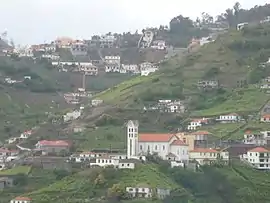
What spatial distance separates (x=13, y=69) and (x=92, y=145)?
3073 cm

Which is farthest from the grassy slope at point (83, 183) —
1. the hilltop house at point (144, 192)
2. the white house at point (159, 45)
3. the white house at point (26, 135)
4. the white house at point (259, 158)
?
the white house at point (159, 45)

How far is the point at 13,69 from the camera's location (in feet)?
282

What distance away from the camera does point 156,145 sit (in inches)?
2103

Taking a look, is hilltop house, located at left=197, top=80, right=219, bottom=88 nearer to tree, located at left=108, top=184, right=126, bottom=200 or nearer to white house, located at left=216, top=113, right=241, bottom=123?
white house, located at left=216, top=113, right=241, bottom=123

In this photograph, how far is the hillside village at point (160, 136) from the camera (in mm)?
47688

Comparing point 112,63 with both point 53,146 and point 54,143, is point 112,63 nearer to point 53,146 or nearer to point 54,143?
point 54,143

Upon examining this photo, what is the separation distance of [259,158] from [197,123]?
845cm

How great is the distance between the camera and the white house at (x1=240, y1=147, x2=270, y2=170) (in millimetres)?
52406

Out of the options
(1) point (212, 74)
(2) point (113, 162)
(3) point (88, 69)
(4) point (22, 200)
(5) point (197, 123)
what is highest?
(3) point (88, 69)

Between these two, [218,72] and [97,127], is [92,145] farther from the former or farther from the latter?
[218,72]

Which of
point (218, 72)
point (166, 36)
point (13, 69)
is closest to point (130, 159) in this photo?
point (218, 72)

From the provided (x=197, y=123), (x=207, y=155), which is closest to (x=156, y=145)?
(x=207, y=155)

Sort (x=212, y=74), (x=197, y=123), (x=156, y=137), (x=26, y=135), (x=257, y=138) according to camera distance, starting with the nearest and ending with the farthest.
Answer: (x=156, y=137) < (x=257, y=138) < (x=197, y=123) < (x=26, y=135) < (x=212, y=74)

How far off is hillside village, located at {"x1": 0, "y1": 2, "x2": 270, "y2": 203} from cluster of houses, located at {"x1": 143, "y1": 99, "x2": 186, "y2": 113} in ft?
0.32
